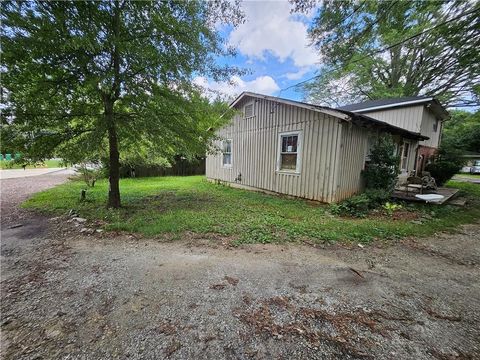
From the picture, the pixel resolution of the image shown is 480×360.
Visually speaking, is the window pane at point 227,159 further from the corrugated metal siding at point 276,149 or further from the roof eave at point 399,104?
the roof eave at point 399,104

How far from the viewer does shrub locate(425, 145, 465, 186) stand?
12375mm

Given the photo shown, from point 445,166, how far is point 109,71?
16.8 m

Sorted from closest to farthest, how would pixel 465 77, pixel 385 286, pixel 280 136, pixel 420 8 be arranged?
pixel 385 286 < pixel 420 8 < pixel 280 136 < pixel 465 77

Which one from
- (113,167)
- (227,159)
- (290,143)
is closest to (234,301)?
(113,167)

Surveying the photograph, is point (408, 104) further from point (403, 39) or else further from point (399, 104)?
point (403, 39)

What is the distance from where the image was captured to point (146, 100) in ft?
17.8

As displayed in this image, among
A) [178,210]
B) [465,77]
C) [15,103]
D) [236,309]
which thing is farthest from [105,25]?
[465,77]

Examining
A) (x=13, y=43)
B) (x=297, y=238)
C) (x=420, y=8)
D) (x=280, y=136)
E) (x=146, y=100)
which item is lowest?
(x=297, y=238)

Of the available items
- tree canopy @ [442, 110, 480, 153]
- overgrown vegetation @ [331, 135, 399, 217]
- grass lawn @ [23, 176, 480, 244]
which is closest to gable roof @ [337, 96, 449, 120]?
overgrown vegetation @ [331, 135, 399, 217]

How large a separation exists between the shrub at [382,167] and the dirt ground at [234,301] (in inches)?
158

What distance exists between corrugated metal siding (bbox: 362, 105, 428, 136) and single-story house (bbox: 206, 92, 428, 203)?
63.1 inches

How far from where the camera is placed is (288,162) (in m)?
8.70

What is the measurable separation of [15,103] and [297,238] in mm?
6498

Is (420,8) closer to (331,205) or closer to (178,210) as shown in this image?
(331,205)
